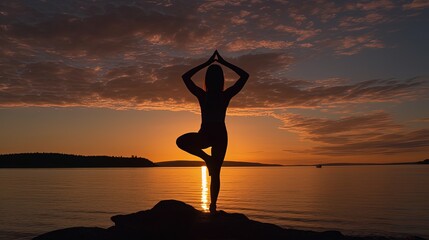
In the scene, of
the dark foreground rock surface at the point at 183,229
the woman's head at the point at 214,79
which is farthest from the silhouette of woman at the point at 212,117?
the dark foreground rock surface at the point at 183,229

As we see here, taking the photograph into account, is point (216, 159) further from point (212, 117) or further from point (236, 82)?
point (236, 82)

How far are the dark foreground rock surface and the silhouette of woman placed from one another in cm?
98

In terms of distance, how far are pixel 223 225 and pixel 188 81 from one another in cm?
398

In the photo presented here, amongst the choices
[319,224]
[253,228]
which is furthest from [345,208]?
[253,228]

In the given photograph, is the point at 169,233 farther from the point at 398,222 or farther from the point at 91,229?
the point at 398,222

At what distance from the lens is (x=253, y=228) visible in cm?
1035

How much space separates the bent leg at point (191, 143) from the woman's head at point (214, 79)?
1.33m

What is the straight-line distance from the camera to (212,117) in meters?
9.92

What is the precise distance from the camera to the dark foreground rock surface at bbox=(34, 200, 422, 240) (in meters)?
9.91

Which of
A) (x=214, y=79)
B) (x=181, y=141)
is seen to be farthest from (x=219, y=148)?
(x=214, y=79)

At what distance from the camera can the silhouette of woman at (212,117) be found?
977cm

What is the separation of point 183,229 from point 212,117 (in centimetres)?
315

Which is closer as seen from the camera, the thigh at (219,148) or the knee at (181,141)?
the knee at (181,141)

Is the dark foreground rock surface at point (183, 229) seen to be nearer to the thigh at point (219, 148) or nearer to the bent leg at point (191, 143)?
the thigh at point (219, 148)
